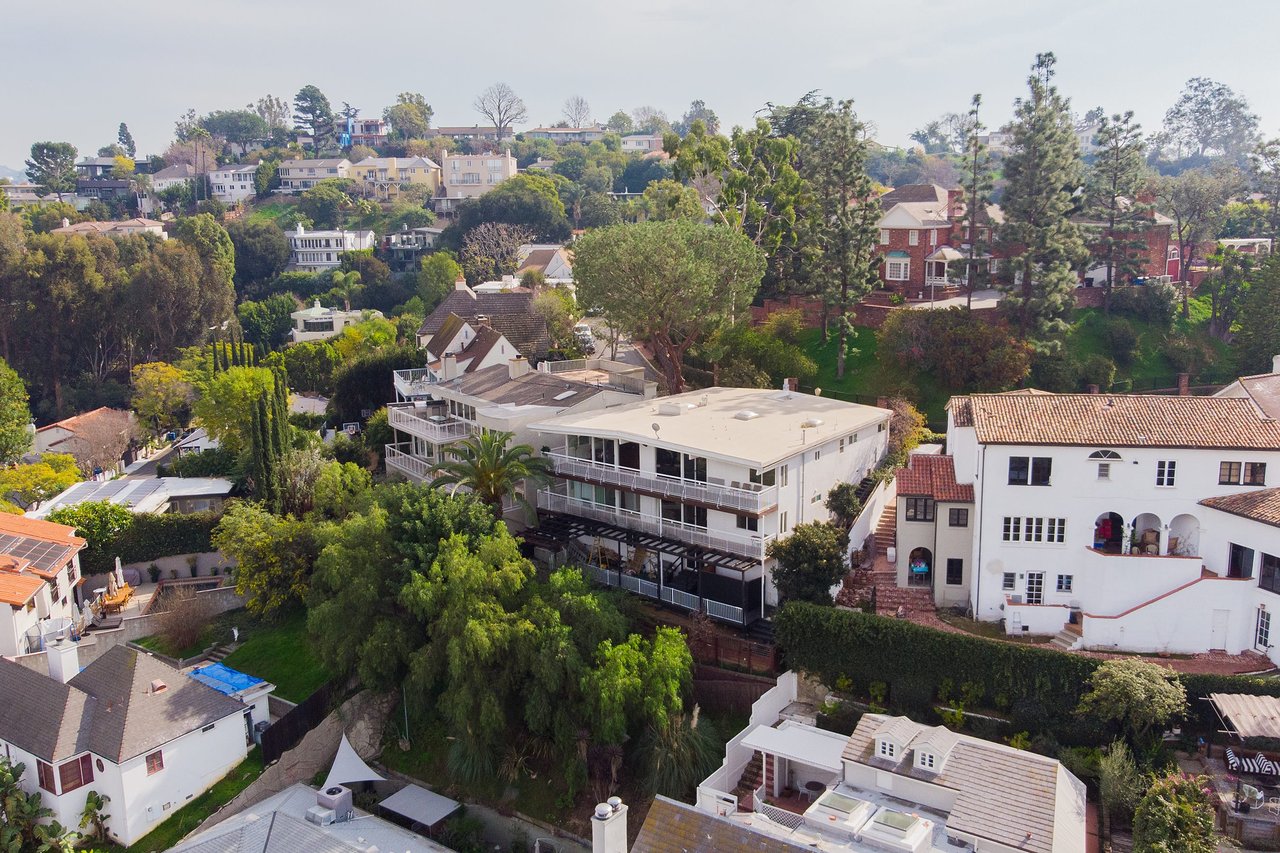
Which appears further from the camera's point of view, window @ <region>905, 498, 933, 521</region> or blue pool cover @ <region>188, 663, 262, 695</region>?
blue pool cover @ <region>188, 663, 262, 695</region>

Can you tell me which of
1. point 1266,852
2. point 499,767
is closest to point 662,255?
point 499,767

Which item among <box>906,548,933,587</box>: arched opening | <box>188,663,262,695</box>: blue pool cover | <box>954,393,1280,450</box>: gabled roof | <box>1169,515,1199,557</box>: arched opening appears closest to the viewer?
<box>954,393,1280,450</box>: gabled roof

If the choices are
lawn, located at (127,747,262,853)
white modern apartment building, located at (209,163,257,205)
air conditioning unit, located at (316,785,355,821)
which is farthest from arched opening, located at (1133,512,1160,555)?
white modern apartment building, located at (209,163,257,205)

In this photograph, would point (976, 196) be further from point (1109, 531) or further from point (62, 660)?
point (62, 660)

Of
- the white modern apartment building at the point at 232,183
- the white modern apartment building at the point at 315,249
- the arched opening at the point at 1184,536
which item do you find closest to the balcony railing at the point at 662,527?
the arched opening at the point at 1184,536

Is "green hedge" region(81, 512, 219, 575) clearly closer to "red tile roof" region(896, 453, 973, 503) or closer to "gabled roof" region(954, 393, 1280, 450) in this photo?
"red tile roof" region(896, 453, 973, 503)

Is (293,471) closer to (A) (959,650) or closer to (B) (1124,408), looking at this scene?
(A) (959,650)
